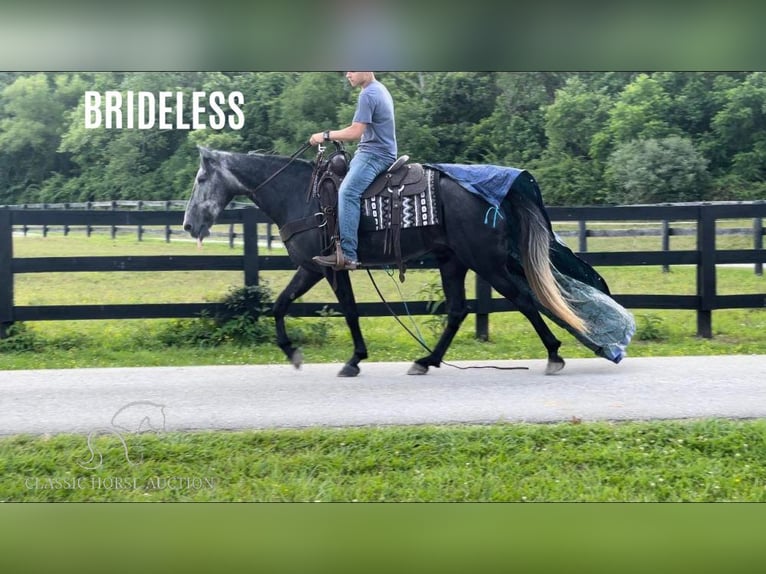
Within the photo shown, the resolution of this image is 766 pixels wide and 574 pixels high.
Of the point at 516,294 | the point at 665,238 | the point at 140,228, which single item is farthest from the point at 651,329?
the point at 140,228

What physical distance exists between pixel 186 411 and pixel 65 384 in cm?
97

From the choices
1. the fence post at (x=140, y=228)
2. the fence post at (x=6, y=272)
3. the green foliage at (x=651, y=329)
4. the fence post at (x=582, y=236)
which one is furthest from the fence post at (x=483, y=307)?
the fence post at (x=6, y=272)

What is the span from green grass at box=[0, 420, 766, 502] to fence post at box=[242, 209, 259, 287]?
42.7 inches

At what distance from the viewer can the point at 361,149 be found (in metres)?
5.01

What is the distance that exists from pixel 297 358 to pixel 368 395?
0.47 meters

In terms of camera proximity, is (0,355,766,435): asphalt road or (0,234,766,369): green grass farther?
(0,234,766,369): green grass

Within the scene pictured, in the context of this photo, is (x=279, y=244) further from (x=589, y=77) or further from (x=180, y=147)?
(x=589, y=77)

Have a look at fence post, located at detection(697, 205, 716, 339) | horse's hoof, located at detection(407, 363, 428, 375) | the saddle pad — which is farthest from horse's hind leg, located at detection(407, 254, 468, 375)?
fence post, located at detection(697, 205, 716, 339)

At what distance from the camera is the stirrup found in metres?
5.12

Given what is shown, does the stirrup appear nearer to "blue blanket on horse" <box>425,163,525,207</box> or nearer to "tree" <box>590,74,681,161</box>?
"blue blanket on horse" <box>425,163,525,207</box>

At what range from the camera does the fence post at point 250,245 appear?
514 centimetres

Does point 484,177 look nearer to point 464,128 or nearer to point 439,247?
point 464,128

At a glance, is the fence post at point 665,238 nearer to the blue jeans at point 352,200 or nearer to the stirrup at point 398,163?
the stirrup at point 398,163
